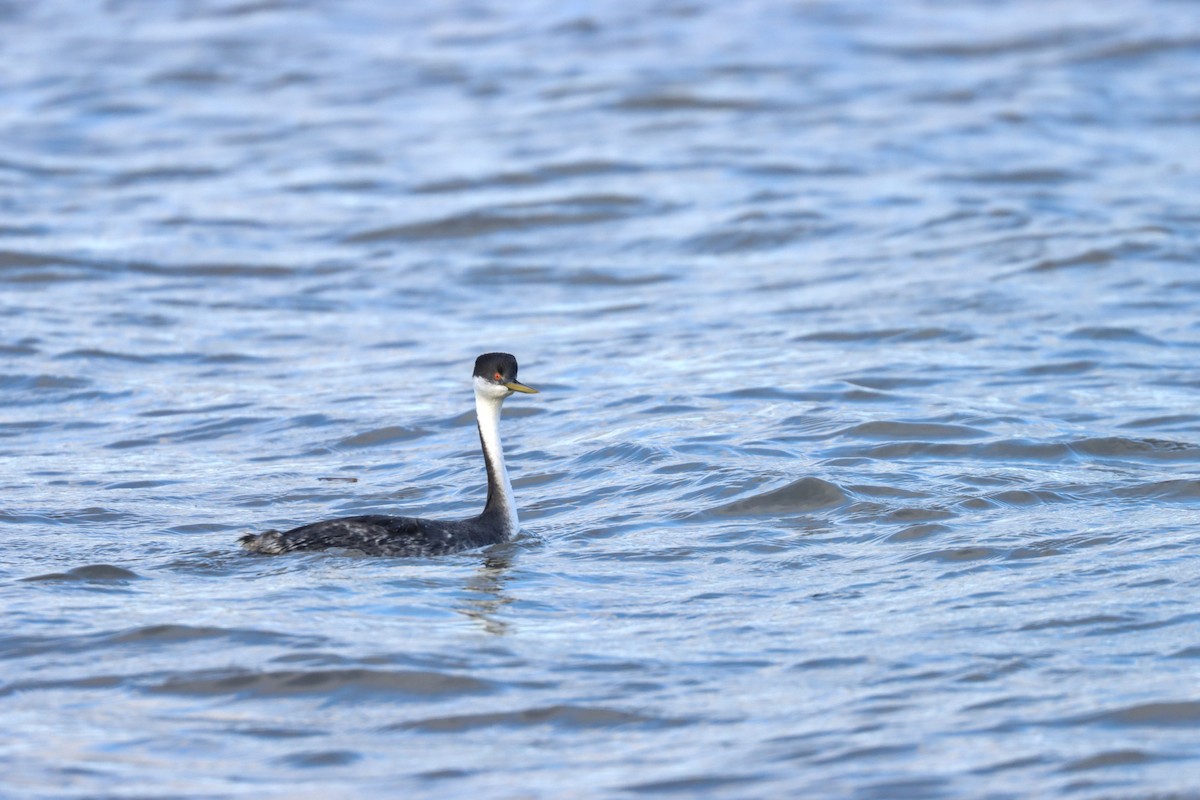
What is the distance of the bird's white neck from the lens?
10.2 m

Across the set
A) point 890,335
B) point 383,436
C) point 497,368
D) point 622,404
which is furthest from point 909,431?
point 383,436

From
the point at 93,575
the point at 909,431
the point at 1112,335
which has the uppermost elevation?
the point at 93,575

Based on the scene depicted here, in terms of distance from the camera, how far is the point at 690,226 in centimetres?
2042

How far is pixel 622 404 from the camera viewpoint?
13805 mm

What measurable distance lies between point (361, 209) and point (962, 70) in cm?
1054

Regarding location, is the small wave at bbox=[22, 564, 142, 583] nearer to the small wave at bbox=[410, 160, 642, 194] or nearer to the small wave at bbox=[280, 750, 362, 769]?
the small wave at bbox=[280, 750, 362, 769]

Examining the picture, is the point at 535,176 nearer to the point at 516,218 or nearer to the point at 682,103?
the point at 516,218

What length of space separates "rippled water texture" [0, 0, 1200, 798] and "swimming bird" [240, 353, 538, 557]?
0.55 feet

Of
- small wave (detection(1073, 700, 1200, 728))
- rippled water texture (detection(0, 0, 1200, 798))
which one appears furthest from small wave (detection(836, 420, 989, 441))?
small wave (detection(1073, 700, 1200, 728))

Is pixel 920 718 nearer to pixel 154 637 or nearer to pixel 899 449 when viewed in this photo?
pixel 154 637

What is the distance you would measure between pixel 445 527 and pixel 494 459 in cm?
61

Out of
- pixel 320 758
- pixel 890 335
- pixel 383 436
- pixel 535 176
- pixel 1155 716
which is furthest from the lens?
pixel 535 176

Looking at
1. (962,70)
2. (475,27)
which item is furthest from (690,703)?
(475,27)

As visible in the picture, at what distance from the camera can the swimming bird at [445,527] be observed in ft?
31.0
